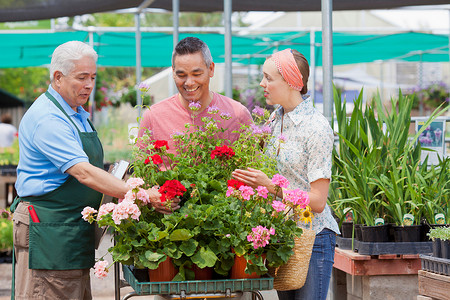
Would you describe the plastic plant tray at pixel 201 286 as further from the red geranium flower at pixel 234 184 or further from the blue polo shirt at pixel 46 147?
the blue polo shirt at pixel 46 147

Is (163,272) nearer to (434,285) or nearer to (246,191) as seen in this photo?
(246,191)

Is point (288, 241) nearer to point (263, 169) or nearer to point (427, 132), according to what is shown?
point (263, 169)

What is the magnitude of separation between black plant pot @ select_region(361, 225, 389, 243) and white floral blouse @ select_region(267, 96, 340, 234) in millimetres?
1052

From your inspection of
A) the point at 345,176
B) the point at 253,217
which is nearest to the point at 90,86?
the point at 253,217

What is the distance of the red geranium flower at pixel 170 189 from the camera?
2062mm

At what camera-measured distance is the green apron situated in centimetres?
241

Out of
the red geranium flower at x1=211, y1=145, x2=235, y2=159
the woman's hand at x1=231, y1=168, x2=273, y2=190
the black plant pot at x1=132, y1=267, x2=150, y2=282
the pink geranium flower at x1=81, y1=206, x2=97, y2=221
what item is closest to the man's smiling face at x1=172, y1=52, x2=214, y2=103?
the red geranium flower at x1=211, y1=145, x2=235, y2=159

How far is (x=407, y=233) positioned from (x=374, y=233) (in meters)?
0.17

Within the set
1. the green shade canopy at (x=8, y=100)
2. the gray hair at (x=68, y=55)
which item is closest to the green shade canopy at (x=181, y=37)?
the gray hair at (x=68, y=55)

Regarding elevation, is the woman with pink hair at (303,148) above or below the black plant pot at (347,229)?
above

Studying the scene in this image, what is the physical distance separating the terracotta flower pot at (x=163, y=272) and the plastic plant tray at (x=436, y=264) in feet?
4.26

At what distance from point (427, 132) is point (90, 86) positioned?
9.07ft

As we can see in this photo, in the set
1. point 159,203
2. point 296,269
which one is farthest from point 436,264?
Result: point 159,203

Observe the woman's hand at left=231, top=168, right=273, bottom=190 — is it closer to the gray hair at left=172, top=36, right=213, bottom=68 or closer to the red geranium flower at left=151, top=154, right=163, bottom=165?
the red geranium flower at left=151, top=154, right=163, bottom=165
